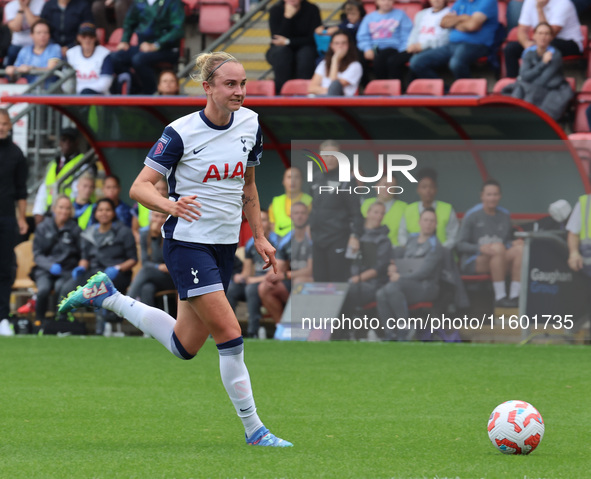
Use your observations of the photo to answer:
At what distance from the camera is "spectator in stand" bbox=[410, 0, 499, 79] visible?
14523 millimetres

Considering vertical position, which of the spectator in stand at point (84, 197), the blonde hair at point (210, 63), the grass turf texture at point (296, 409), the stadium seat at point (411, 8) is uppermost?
the stadium seat at point (411, 8)

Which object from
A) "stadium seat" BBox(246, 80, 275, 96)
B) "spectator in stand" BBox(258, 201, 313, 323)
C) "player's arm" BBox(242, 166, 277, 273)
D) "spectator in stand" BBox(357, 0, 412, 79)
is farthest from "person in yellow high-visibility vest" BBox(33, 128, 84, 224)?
"player's arm" BBox(242, 166, 277, 273)

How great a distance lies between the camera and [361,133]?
41.3 ft

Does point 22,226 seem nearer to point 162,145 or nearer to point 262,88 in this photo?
point 262,88

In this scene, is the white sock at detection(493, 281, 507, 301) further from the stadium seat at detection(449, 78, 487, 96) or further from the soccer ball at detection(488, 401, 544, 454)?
the soccer ball at detection(488, 401, 544, 454)

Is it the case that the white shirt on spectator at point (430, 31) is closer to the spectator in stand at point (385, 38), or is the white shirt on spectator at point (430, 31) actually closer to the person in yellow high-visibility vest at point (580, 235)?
the spectator in stand at point (385, 38)

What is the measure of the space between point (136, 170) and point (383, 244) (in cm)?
400

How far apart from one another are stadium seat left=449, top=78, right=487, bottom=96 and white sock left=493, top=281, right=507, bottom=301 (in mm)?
2969

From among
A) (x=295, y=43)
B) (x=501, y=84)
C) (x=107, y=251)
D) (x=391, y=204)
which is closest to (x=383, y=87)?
(x=501, y=84)

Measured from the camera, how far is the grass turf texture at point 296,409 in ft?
17.3

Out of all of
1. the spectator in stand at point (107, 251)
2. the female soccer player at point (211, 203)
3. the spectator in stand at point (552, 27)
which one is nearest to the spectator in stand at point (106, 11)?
the spectator in stand at point (107, 251)

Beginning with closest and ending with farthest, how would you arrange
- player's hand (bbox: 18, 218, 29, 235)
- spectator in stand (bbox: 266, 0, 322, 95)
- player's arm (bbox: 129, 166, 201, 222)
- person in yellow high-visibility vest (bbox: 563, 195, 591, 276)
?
player's arm (bbox: 129, 166, 201, 222)
person in yellow high-visibility vest (bbox: 563, 195, 591, 276)
player's hand (bbox: 18, 218, 29, 235)
spectator in stand (bbox: 266, 0, 322, 95)

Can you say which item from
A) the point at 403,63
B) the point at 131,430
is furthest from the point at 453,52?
the point at 131,430

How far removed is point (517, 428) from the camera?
18.3 feet
